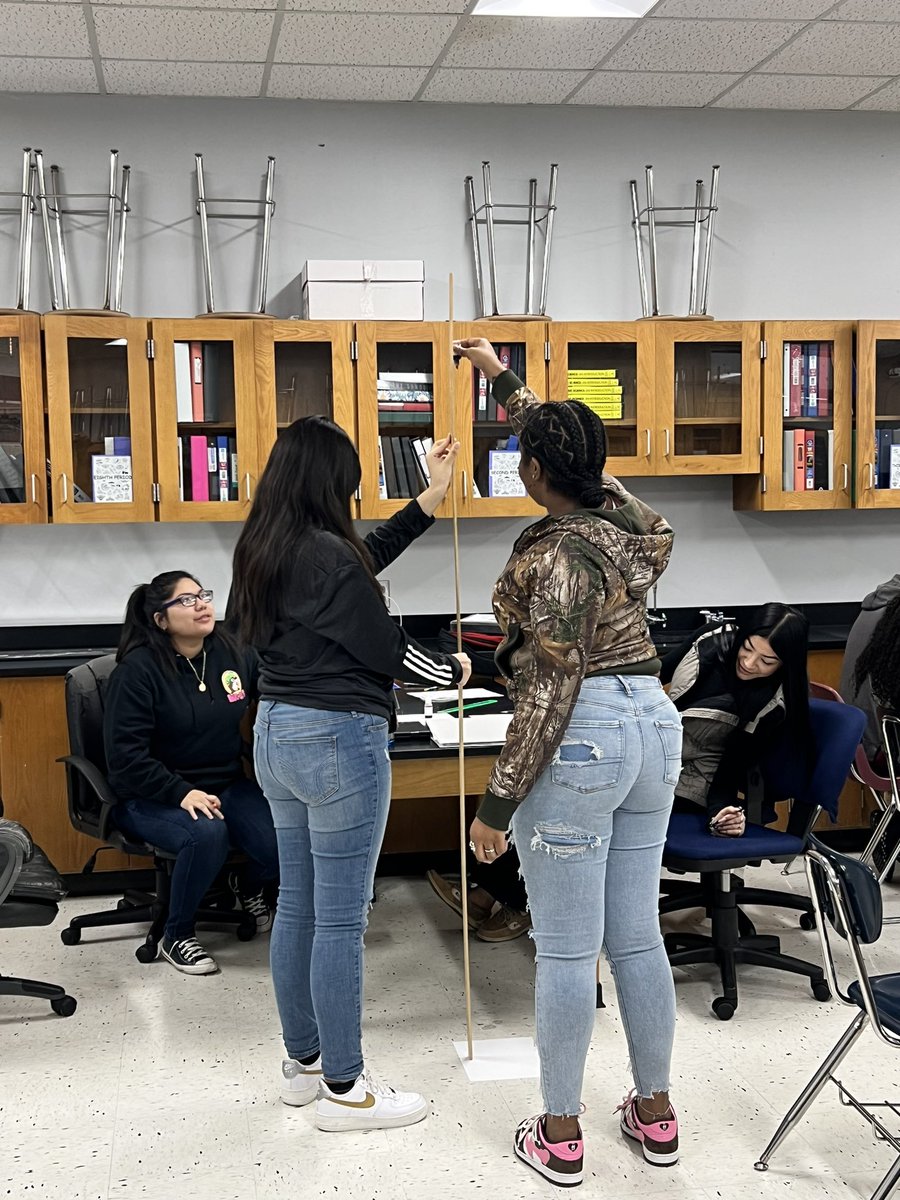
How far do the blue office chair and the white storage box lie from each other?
2.07 metres

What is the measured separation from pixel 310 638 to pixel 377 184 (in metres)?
2.86

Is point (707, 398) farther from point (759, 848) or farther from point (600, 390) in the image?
point (759, 848)

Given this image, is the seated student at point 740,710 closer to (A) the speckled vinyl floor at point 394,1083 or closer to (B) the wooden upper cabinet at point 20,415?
(A) the speckled vinyl floor at point 394,1083

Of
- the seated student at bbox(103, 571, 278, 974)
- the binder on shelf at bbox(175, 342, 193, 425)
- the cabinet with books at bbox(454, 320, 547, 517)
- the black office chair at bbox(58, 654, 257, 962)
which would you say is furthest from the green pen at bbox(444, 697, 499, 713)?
the binder on shelf at bbox(175, 342, 193, 425)

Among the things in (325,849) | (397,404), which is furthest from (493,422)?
(325,849)

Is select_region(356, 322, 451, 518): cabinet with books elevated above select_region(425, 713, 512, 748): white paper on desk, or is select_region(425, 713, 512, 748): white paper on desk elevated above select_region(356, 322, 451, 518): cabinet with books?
select_region(356, 322, 451, 518): cabinet with books

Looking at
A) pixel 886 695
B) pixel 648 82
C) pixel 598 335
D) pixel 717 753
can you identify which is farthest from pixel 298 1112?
pixel 648 82

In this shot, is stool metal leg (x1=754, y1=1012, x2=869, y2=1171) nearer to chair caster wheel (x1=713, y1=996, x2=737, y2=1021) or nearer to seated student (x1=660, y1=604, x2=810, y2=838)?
chair caster wheel (x1=713, y1=996, x2=737, y2=1021)

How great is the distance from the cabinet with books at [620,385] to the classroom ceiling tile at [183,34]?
1.51 m

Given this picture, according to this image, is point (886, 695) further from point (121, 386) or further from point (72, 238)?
point (72, 238)

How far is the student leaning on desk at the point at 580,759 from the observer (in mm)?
2107

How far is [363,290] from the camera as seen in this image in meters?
4.34

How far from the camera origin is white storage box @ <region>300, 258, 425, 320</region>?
432 cm

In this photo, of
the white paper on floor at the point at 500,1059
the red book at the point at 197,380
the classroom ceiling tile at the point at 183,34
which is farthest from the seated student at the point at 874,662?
the classroom ceiling tile at the point at 183,34
